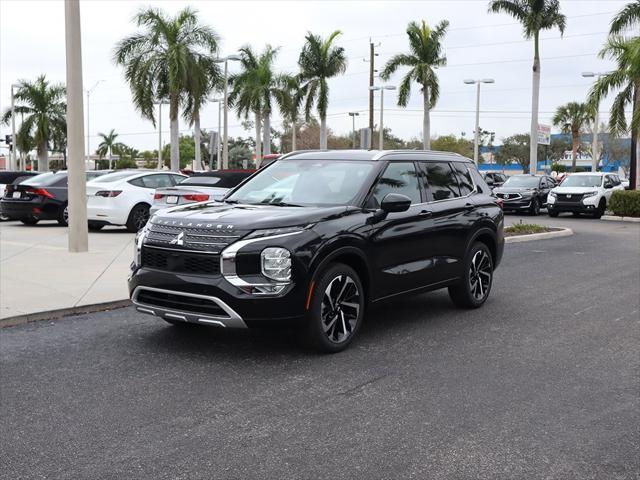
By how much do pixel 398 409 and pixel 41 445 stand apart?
2.27 metres

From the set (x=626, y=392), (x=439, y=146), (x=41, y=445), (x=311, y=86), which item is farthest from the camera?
(x=439, y=146)

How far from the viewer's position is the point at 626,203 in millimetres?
25812

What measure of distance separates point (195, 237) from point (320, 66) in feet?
135

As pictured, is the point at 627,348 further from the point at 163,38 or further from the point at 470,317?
the point at 163,38

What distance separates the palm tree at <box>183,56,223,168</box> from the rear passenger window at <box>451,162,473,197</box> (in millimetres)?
28316

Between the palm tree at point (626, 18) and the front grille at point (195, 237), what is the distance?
32054 mm

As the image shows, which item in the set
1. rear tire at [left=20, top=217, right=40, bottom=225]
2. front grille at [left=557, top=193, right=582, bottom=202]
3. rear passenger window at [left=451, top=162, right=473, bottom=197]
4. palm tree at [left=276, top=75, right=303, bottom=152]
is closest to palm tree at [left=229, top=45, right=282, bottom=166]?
palm tree at [left=276, top=75, right=303, bottom=152]

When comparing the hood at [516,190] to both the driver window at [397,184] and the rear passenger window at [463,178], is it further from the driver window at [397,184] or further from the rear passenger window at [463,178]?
the driver window at [397,184]

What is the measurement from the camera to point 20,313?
298 inches

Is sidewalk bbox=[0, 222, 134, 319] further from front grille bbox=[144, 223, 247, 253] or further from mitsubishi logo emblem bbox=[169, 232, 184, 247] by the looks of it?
mitsubishi logo emblem bbox=[169, 232, 184, 247]

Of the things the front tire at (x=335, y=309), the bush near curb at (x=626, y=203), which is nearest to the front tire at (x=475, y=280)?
the front tire at (x=335, y=309)

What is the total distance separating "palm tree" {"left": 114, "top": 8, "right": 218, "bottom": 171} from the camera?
34.0 m

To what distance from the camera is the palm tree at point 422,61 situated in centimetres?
4372

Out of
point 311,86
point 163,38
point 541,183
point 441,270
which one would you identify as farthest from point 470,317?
point 311,86
